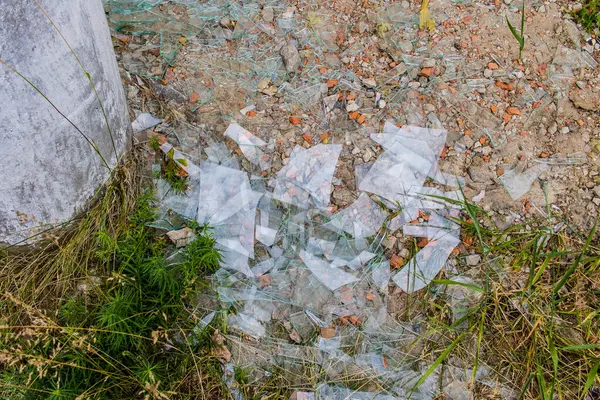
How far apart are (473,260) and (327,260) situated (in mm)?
644

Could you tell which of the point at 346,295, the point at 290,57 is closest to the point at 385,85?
the point at 290,57

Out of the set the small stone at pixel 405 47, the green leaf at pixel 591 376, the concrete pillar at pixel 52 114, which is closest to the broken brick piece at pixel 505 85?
the small stone at pixel 405 47

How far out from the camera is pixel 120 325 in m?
2.17

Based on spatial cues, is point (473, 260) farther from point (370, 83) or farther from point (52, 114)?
point (52, 114)

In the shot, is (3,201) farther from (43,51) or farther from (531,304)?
(531,304)

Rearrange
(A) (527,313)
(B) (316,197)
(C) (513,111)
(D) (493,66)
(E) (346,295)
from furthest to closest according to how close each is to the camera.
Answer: (D) (493,66)
(C) (513,111)
(B) (316,197)
(E) (346,295)
(A) (527,313)

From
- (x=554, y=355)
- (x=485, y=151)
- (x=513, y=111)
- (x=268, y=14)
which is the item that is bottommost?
(x=554, y=355)

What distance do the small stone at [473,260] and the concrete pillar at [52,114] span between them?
161cm

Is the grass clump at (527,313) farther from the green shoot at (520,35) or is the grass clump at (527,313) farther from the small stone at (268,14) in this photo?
the small stone at (268,14)

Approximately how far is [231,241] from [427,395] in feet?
3.46

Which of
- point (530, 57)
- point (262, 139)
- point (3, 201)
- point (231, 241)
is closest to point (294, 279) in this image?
point (231, 241)

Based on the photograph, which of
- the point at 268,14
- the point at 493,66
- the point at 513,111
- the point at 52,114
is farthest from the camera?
the point at 268,14

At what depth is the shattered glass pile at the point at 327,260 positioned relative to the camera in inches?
90.7

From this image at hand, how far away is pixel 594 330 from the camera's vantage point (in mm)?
2295
